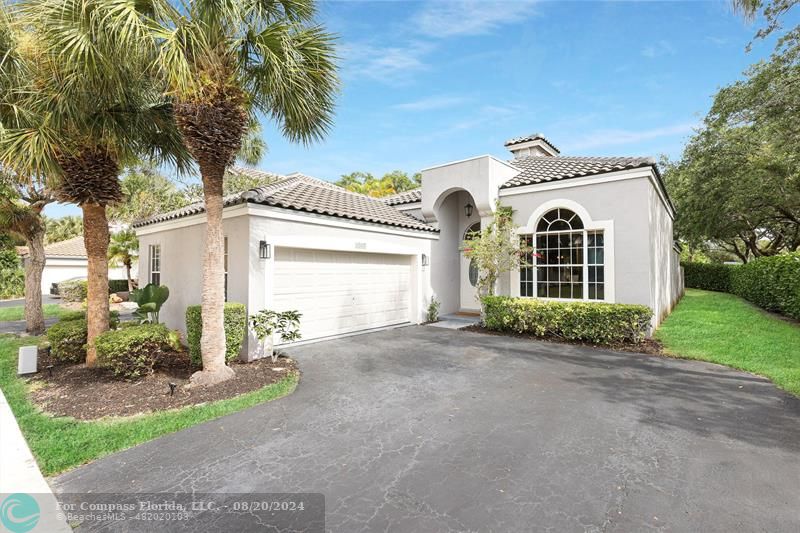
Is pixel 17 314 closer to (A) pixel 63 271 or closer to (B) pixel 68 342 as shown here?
(B) pixel 68 342

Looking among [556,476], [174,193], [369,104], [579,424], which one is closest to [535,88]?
[369,104]

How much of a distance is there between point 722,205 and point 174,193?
3913cm

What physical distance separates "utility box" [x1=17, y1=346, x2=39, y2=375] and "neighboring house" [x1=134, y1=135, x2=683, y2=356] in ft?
11.2

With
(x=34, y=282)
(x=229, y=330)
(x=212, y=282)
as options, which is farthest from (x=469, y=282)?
(x=34, y=282)

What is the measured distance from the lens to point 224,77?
6.60 metres

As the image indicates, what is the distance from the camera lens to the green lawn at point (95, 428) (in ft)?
15.0

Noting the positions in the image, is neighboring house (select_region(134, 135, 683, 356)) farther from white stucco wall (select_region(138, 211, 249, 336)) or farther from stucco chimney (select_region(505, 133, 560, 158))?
stucco chimney (select_region(505, 133, 560, 158))

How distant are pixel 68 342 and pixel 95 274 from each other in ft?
6.23

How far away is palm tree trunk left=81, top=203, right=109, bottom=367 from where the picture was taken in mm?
8281

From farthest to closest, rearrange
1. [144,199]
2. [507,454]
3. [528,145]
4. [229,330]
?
[144,199] < [528,145] < [229,330] < [507,454]

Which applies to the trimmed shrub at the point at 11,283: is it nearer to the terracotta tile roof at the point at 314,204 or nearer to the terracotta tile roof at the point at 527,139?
the terracotta tile roof at the point at 314,204

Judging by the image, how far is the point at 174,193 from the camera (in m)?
31.5

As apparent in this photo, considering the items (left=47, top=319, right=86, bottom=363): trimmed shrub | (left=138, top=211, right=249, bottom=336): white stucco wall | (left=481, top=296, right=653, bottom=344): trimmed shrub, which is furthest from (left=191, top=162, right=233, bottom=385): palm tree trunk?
(left=481, top=296, right=653, bottom=344): trimmed shrub

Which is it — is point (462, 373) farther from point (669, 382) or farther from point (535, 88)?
point (535, 88)
